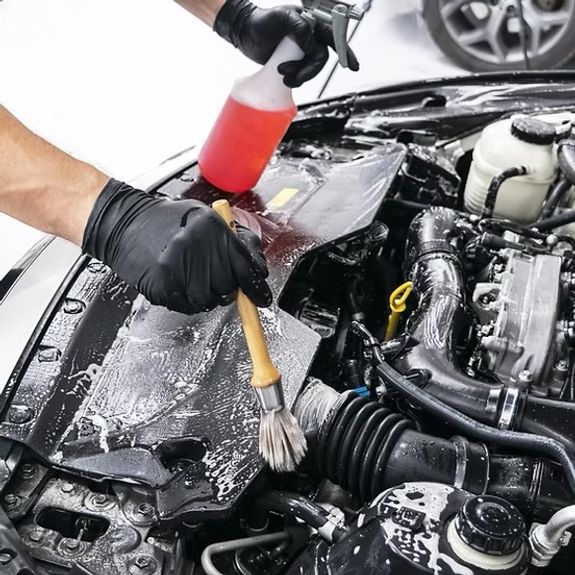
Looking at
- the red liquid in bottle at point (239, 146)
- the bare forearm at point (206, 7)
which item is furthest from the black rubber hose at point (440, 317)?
the bare forearm at point (206, 7)

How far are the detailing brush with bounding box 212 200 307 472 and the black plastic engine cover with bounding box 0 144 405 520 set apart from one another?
0.04 meters

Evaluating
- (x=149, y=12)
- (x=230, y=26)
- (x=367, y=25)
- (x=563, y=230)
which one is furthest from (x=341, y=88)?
(x=563, y=230)

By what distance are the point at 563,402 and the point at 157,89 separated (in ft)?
10.8

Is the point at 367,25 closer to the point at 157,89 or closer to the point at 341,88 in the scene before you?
the point at 341,88

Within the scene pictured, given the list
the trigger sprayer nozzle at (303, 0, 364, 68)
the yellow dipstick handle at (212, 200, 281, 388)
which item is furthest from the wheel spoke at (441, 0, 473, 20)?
the yellow dipstick handle at (212, 200, 281, 388)

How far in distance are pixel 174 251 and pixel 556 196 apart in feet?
3.39

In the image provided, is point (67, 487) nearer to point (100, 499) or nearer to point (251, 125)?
point (100, 499)

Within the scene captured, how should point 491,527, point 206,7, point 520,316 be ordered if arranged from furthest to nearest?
point 206,7 < point 520,316 < point 491,527

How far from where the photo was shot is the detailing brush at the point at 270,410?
50.8 inches

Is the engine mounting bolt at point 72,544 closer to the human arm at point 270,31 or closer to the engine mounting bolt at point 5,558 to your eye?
the engine mounting bolt at point 5,558

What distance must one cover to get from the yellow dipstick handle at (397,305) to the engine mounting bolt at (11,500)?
79cm

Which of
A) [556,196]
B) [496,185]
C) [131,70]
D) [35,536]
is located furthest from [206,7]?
[131,70]

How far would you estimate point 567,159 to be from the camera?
72.2 inches

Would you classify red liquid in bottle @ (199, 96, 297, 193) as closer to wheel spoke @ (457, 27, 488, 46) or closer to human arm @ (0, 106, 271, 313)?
human arm @ (0, 106, 271, 313)
